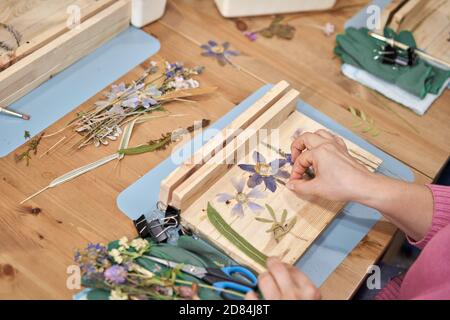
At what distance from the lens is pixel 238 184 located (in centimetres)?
119

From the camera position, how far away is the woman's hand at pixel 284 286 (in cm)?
97

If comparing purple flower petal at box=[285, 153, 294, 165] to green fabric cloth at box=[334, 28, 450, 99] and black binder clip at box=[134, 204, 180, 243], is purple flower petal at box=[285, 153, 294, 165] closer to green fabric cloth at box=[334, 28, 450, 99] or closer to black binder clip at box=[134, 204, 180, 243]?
black binder clip at box=[134, 204, 180, 243]

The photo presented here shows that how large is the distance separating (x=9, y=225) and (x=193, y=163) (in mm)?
372

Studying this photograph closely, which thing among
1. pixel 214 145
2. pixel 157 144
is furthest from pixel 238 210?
pixel 157 144

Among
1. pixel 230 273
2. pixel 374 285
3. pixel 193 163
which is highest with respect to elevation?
pixel 193 163

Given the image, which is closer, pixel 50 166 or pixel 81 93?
pixel 50 166

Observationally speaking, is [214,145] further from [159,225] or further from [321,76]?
[321,76]

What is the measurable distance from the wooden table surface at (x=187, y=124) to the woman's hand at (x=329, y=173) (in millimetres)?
143

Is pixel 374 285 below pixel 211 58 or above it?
below

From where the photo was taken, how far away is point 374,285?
1232 millimetres
